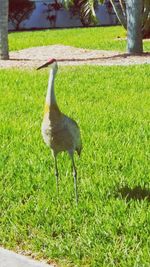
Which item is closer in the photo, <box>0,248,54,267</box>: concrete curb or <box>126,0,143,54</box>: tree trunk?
<box>0,248,54,267</box>: concrete curb

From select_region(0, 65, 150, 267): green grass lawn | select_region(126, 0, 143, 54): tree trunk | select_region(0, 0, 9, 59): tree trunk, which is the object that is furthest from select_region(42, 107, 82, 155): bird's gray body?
select_region(126, 0, 143, 54): tree trunk

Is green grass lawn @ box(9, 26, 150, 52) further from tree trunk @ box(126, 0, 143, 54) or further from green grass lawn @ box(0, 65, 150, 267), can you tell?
green grass lawn @ box(0, 65, 150, 267)

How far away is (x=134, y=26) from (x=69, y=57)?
6.14ft

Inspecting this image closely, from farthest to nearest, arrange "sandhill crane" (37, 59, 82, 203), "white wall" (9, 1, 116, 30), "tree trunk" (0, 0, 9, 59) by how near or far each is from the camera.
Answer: "white wall" (9, 1, 116, 30), "tree trunk" (0, 0, 9, 59), "sandhill crane" (37, 59, 82, 203)

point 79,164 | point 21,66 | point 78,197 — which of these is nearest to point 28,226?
point 78,197

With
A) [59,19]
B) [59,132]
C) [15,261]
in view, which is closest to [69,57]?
[59,132]

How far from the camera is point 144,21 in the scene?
2216cm

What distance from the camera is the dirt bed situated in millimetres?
16089

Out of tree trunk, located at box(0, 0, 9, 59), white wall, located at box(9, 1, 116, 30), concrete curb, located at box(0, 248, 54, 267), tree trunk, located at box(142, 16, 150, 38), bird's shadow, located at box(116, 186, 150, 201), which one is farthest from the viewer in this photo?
white wall, located at box(9, 1, 116, 30)

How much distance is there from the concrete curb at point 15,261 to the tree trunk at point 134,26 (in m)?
13.4

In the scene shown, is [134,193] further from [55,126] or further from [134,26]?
[134,26]

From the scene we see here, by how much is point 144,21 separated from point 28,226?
17732 millimetres

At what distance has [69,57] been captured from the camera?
17688mm

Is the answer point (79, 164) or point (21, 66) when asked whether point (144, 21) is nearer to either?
point (21, 66)
